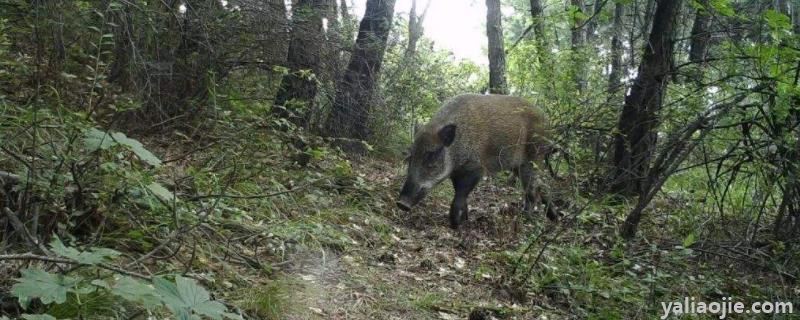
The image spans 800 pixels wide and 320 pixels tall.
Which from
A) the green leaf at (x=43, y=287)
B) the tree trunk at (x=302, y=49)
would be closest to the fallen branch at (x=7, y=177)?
the green leaf at (x=43, y=287)

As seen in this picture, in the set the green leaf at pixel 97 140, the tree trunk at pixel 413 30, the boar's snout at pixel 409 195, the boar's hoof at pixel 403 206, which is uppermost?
the tree trunk at pixel 413 30

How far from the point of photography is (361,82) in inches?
320

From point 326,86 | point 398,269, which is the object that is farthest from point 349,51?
point 398,269

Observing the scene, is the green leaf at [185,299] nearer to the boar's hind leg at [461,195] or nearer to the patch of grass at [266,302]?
the patch of grass at [266,302]

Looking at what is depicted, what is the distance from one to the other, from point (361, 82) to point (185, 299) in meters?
6.03

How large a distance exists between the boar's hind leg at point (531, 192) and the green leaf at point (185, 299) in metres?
5.27

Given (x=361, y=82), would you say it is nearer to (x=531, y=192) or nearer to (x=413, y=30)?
(x=531, y=192)

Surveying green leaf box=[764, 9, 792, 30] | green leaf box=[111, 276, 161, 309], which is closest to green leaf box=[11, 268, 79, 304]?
green leaf box=[111, 276, 161, 309]

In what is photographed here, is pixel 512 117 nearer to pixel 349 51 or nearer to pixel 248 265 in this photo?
pixel 349 51

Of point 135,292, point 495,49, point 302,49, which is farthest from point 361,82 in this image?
point 135,292

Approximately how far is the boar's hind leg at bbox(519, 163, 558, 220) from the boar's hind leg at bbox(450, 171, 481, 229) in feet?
1.96

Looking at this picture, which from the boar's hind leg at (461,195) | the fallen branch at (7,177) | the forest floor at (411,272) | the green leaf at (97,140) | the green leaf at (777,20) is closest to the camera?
the green leaf at (97,140)

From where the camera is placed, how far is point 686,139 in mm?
5098

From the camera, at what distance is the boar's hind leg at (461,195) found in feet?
22.9
